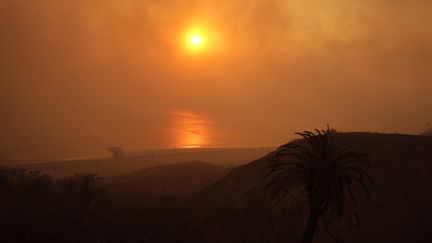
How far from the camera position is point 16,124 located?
484 ft

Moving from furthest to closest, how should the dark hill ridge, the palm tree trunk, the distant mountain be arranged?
the distant mountain → the dark hill ridge → the palm tree trunk

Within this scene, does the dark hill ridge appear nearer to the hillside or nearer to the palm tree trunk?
the palm tree trunk

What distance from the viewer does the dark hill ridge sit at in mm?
29312

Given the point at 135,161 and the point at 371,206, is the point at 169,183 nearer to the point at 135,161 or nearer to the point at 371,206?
the point at 371,206

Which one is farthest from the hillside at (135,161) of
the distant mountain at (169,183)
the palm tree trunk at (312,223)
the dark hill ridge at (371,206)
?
the palm tree trunk at (312,223)

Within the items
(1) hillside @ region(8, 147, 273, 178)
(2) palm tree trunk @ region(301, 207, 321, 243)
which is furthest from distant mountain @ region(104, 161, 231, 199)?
(2) palm tree trunk @ region(301, 207, 321, 243)

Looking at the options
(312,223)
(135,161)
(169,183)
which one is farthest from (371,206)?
(135,161)

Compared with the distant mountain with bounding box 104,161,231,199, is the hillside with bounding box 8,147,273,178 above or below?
above

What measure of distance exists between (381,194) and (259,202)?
978 centimetres

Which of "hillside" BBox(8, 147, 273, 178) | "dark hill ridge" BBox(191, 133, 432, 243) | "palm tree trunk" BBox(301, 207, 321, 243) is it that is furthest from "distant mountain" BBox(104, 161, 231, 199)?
"palm tree trunk" BBox(301, 207, 321, 243)

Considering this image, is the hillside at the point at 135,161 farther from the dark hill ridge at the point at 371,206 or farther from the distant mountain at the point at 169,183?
the dark hill ridge at the point at 371,206

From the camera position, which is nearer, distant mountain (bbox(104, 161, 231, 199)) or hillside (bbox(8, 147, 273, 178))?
distant mountain (bbox(104, 161, 231, 199))

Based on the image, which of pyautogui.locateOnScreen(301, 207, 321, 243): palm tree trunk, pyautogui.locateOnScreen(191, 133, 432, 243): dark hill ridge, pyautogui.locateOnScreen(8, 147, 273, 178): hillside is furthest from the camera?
pyautogui.locateOnScreen(8, 147, 273, 178): hillside

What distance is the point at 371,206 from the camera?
31.8m
